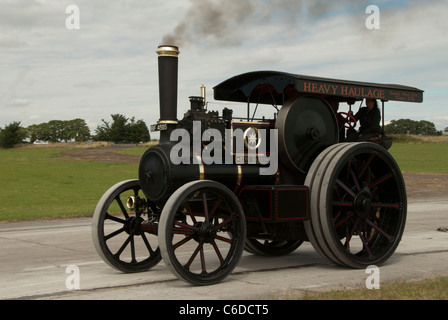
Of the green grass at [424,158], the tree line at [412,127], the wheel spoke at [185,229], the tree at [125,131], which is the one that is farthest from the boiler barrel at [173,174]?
the tree line at [412,127]

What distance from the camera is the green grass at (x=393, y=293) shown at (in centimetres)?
539

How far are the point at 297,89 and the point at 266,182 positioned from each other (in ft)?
4.04

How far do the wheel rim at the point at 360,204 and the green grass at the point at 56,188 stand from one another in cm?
878

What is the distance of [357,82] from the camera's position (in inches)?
307

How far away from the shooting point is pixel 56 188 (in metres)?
22.9

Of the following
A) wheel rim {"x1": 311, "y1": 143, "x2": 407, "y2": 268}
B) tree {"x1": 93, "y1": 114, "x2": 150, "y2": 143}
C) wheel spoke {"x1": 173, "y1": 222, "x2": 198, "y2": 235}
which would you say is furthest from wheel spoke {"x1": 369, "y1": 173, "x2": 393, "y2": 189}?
tree {"x1": 93, "y1": 114, "x2": 150, "y2": 143}

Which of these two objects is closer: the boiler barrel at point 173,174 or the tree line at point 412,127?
the boiler barrel at point 173,174

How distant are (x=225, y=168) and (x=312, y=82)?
5.01 feet

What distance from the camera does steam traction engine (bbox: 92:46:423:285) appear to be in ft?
21.6

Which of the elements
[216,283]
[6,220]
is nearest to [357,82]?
[216,283]

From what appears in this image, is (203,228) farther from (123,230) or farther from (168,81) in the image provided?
(168,81)

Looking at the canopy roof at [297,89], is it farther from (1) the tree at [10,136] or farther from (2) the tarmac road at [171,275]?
(1) the tree at [10,136]

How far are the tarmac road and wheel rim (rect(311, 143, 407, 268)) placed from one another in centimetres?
29

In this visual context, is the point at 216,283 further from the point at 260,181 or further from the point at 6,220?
the point at 6,220
